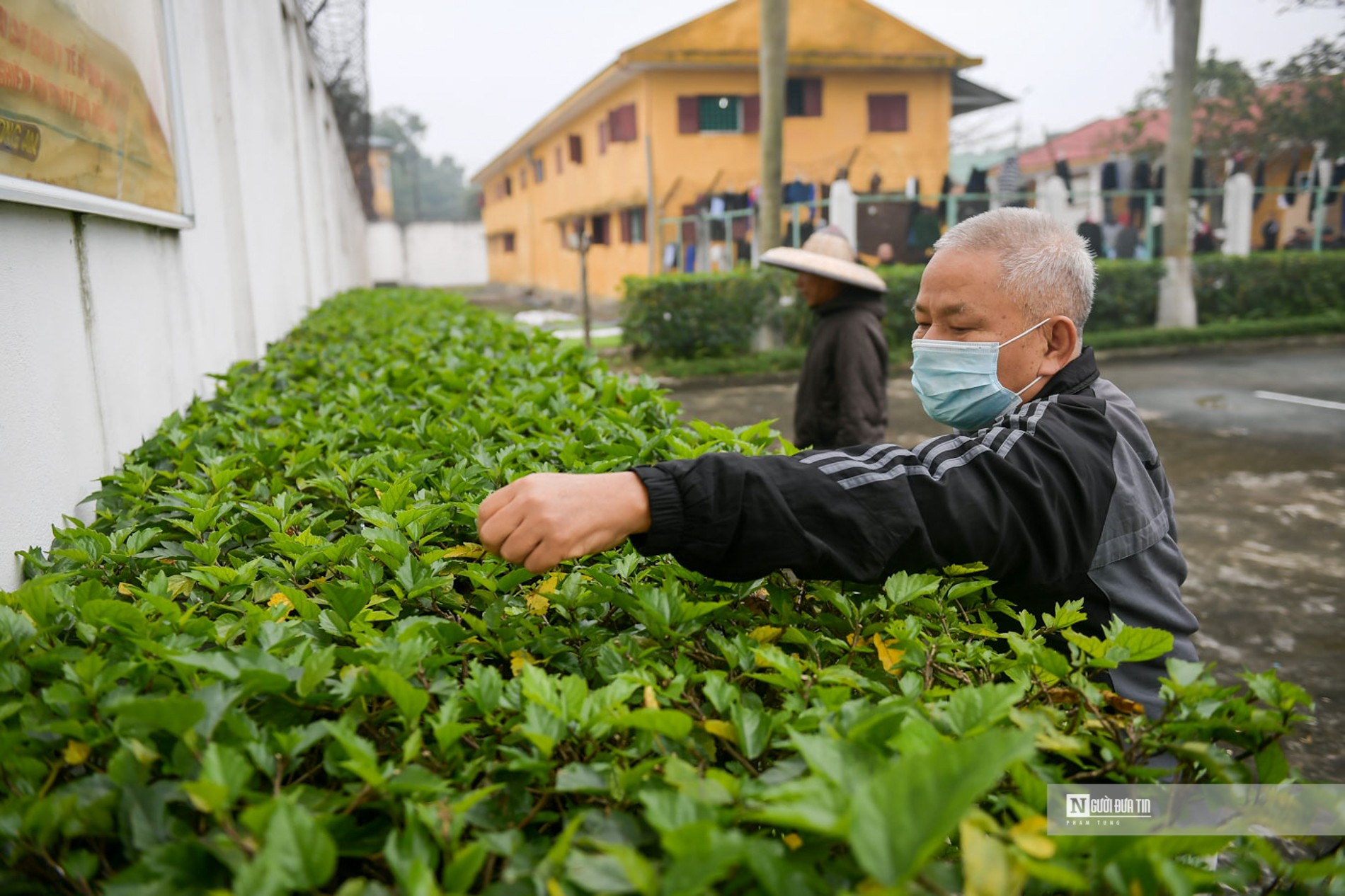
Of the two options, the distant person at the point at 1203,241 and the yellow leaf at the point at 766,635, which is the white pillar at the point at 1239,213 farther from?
the yellow leaf at the point at 766,635

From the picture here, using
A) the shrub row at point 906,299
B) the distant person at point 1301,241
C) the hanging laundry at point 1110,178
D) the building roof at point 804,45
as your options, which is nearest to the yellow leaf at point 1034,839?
the shrub row at point 906,299

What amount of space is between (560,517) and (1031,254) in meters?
1.15

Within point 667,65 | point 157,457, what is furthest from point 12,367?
point 667,65

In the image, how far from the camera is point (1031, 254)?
1.91 meters

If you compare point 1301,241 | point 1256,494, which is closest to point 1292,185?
point 1301,241

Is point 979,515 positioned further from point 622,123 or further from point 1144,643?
point 622,123

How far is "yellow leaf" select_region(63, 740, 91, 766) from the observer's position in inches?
40.9

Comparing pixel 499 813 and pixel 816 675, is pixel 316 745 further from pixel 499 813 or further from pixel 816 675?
pixel 816 675

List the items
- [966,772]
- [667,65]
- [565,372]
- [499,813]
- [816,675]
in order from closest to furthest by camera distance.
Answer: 1. [966,772]
2. [499,813]
3. [816,675]
4. [565,372]
5. [667,65]

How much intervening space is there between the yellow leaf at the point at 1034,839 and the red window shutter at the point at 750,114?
2082cm

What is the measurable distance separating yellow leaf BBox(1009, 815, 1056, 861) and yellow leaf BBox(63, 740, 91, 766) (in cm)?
Result: 98

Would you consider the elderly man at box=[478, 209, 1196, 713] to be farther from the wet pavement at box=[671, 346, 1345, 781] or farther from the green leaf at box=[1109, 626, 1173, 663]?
the wet pavement at box=[671, 346, 1345, 781]

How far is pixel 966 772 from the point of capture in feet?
2.56

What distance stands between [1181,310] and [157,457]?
1655 centimetres
